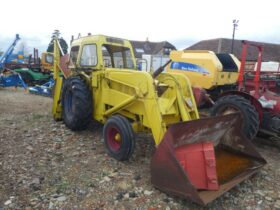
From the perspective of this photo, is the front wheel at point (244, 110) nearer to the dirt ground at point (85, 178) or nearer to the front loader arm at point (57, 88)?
the dirt ground at point (85, 178)

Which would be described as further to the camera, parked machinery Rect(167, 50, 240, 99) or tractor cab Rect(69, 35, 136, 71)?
parked machinery Rect(167, 50, 240, 99)

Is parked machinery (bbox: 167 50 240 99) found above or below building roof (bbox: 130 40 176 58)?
below

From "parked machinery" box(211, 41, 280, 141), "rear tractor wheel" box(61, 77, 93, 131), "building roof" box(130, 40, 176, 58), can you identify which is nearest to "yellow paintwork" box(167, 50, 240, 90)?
"parked machinery" box(211, 41, 280, 141)

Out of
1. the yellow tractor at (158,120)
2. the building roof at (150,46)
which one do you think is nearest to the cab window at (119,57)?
the yellow tractor at (158,120)

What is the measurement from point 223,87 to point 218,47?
18190mm

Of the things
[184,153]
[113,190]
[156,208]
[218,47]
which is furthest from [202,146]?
[218,47]

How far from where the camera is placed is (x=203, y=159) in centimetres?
346

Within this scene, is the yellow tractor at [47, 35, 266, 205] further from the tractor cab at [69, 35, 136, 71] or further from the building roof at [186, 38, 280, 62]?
the building roof at [186, 38, 280, 62]

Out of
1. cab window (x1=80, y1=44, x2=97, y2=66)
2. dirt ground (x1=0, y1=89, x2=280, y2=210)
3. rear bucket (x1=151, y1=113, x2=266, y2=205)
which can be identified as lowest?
dirt ground (x1=0, y1=89, x2=280, y2=210)

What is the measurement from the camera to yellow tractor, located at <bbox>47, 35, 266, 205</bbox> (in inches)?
129

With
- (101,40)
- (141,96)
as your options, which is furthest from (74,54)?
(141,96)

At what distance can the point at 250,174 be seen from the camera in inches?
146

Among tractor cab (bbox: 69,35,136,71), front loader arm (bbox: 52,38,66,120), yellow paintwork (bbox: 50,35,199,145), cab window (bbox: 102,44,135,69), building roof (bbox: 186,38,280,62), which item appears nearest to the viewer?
yellow paintwork (bbox: 50,35,199,145)

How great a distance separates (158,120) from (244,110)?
201 centimetres
